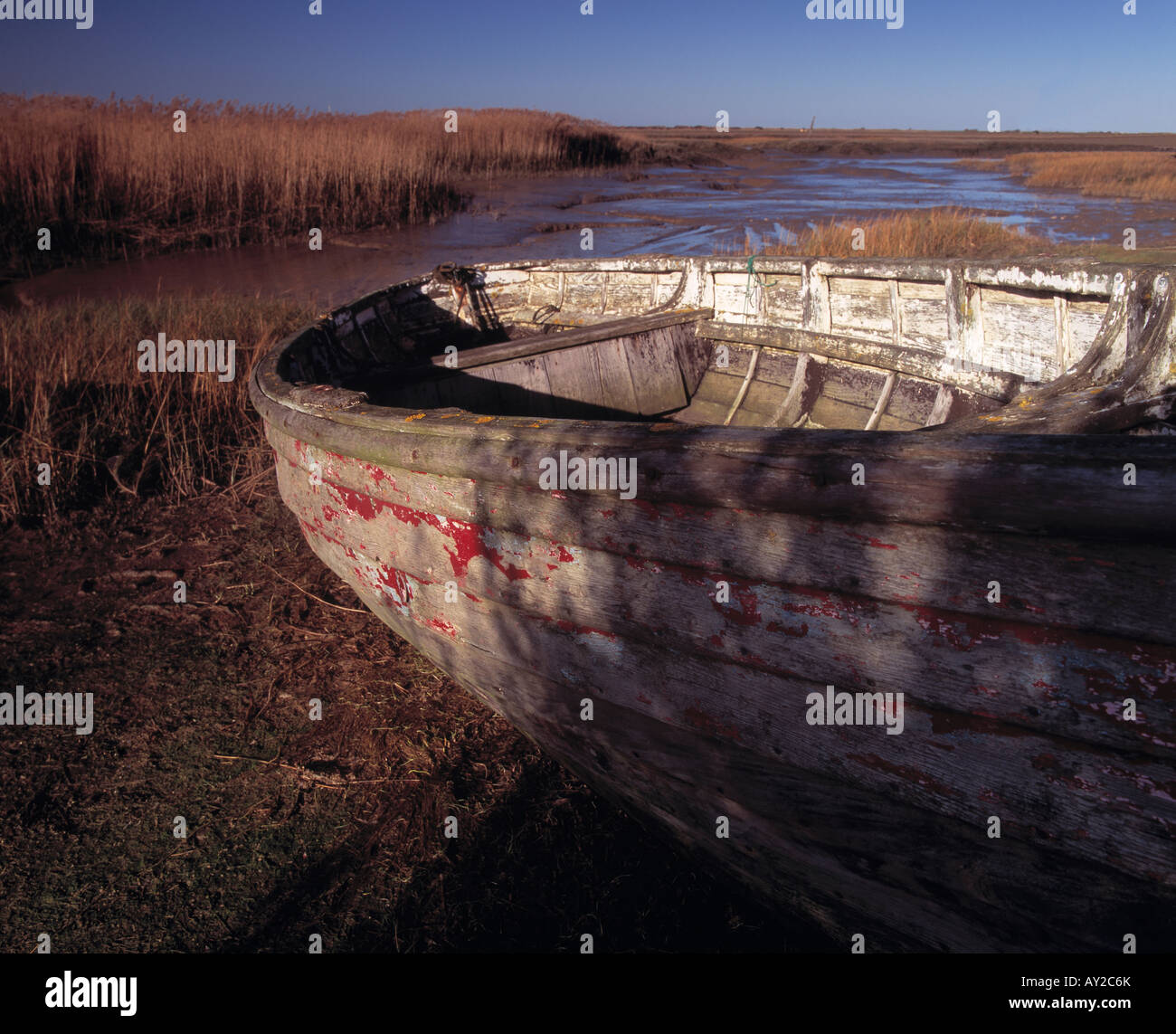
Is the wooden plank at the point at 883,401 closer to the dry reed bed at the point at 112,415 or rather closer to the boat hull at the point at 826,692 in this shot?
the boat hull at the point at 826,692

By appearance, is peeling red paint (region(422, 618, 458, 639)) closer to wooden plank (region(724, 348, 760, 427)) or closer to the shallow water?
wooden plank (region(724, 348, 760, 427))

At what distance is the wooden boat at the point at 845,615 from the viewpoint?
1441 mm

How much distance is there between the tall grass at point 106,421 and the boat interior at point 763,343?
4.45 ft

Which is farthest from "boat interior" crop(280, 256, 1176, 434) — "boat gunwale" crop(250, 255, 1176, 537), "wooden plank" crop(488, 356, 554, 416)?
"boat gunwale" crop(250, 255, 1176, 537)

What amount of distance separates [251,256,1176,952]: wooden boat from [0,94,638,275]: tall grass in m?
11.4

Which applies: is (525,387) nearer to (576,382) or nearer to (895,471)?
(576,382)

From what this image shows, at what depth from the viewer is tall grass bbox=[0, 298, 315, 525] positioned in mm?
5004

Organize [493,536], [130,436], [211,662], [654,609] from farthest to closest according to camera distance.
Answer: [130,436], [211,662], [493,536], [654,609]

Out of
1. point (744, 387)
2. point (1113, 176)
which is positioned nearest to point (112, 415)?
point (744, 387)

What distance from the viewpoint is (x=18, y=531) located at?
4766mm

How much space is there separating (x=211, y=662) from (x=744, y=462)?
311 cm

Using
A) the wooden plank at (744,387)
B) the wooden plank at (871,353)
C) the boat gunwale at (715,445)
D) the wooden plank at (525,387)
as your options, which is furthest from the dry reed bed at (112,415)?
the wooden plank at (871,353)

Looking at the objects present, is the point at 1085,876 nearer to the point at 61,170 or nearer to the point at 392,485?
the point at 392,485
